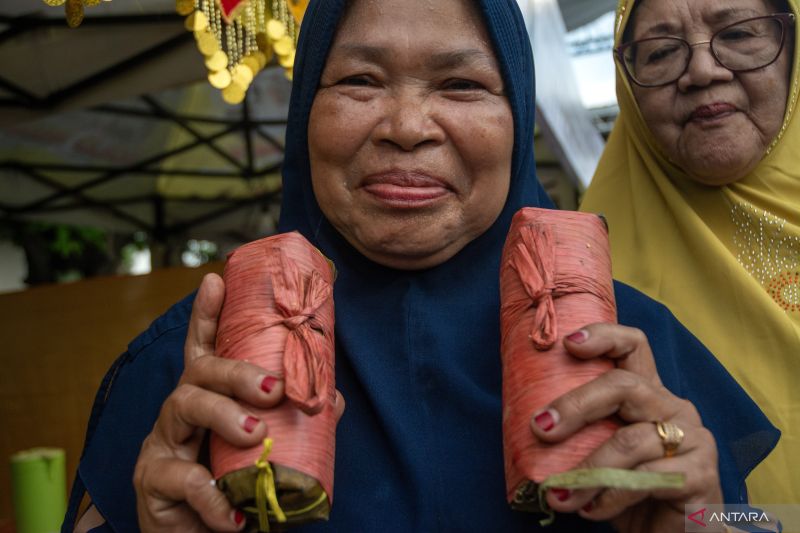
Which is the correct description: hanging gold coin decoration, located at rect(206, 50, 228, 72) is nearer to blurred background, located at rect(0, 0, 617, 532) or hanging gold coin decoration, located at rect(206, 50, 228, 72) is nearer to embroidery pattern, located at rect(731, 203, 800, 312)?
blurred background, located at rect(0, 0, 617, 532)

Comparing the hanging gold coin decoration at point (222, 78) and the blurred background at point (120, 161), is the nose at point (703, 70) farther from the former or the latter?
the hanging gold coin decoration at point (222, 78)

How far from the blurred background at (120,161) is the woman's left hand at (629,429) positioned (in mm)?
1705

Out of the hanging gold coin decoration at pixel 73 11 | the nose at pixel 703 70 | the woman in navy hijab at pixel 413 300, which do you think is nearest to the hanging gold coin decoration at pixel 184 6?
the hanging gold coin decoration at pixel 73 11

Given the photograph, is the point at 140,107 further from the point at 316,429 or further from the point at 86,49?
the point at 316,429

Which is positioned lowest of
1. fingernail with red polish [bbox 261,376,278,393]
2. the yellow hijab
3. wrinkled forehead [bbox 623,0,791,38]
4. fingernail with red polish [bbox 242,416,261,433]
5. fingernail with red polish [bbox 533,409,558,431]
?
the yellow hijab

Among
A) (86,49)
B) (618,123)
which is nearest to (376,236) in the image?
(618,123)

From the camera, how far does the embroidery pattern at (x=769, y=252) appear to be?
6.71ft

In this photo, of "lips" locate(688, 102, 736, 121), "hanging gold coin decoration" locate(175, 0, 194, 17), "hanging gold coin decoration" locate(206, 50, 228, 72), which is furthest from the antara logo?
"hanging gold coin decoration" locate(206, 50, 228, 72)

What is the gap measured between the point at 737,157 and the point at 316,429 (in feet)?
4.87

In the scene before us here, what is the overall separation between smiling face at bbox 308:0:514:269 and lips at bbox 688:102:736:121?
0.86 m

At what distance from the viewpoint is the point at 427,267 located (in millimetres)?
1481

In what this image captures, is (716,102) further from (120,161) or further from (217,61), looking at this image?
(120,161)

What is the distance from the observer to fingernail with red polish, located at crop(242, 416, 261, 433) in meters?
1.03

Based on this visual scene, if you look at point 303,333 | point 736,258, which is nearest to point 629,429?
Answer: point 303,333
